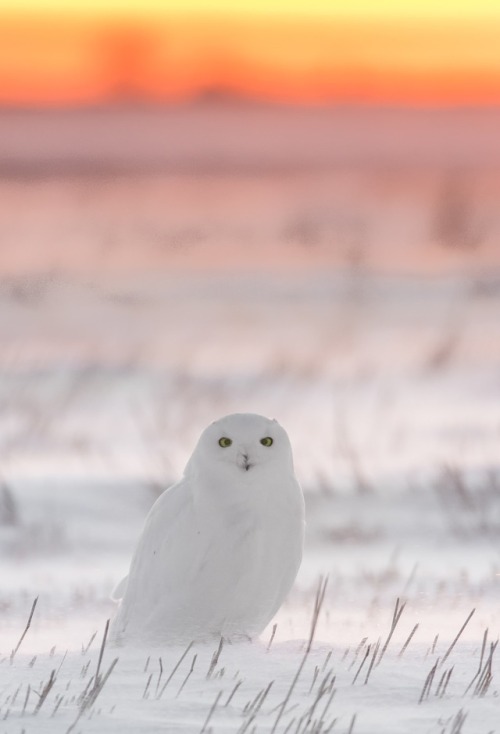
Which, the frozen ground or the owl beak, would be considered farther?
the owl beak

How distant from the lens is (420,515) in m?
9.28

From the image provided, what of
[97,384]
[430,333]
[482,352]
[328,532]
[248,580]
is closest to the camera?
[248,580]

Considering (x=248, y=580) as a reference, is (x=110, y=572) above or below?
below

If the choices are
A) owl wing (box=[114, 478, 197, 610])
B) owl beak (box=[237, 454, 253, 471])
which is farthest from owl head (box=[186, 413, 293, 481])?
owl wing (box=[114, 478, 197, 610])

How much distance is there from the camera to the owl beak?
5461 mm

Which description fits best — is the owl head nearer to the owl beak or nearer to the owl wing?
the owl beak

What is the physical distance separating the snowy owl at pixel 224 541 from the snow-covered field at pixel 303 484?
0.74 ft

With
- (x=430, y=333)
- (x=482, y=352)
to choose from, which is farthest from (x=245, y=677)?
(x=430, y=333)

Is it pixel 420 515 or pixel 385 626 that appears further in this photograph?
pixel 420 515

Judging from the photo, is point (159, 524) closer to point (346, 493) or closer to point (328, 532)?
point (328, 532)

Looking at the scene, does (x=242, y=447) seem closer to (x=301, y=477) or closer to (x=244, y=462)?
(x=244, y=462)

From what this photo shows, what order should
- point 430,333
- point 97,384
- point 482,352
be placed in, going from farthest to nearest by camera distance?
point 430,333
point 482,352
point 97,384

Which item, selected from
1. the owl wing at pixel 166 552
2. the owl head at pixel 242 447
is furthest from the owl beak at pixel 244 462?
the owl wing at pixel 166 552

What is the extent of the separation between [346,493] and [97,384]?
5080 mm
